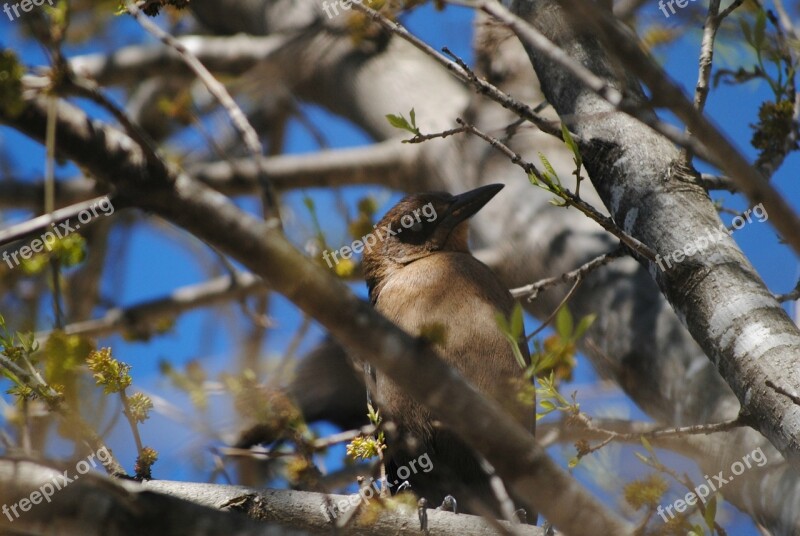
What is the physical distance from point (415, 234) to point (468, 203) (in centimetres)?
44

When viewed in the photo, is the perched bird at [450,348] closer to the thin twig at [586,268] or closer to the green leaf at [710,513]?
the thin twig at [586,268]

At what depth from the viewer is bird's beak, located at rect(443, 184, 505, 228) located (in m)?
4.59

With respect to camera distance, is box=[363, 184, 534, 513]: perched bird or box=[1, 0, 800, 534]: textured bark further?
box=[363, 184, 534, 513]: perched bird

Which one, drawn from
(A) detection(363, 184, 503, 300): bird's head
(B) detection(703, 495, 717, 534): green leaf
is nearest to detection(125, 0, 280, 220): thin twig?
(B) detection(703, 495, 717, 534): green leaf

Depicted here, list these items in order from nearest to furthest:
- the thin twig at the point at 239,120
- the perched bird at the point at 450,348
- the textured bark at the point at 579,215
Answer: the textured bark at the point at 579,215, the thin twig at the point at 239,120, the perched bird at the point at 450,348

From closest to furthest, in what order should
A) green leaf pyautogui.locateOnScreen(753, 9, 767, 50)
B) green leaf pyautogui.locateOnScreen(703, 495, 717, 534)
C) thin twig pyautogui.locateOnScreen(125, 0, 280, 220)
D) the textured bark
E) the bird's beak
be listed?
green leaf pyautogui.locateOnScreen(703, 495, 717, 534) → the textured bark → green leaf pyautogui.locateOnScreen(753, 9, 767, 50) → thin twig pyautogui.locateOnScreen(125, 0, 280, 220) → the bird's beak

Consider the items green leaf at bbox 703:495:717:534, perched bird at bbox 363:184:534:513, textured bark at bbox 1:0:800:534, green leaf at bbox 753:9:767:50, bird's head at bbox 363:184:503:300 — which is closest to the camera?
green leaf at bbox 703:495:717:534

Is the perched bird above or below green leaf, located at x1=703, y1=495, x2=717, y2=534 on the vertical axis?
above

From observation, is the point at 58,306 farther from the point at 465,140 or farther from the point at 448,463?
the point at 465,140

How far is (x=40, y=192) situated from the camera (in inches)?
232

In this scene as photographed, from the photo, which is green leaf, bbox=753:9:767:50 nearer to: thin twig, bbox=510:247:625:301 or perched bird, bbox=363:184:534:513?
thin twig, bbox=510:247:625:301

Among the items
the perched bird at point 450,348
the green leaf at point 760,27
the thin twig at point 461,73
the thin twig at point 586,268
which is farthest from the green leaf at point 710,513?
the green leaf at point 760,27

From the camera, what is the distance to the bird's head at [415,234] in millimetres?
4863

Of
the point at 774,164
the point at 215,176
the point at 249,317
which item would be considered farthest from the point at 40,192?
the point at 774,164
